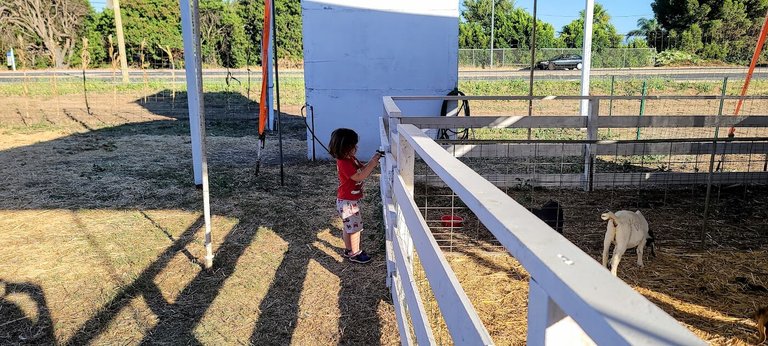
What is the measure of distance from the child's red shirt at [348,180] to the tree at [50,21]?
36.6 metres

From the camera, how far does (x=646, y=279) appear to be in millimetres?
4152

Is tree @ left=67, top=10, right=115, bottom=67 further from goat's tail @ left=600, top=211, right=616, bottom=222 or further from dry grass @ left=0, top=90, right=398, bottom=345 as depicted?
goat's tail @ left=600, top=211, right=616, bottom=222

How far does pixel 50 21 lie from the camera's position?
36906 mm

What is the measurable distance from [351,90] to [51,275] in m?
5.40

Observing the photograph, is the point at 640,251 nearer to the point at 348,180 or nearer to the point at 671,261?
the point at 671,261

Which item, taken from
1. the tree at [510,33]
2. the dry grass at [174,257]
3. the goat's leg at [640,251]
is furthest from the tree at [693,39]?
the goat's leg at [640,251]

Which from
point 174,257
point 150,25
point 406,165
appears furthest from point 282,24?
point 406,165

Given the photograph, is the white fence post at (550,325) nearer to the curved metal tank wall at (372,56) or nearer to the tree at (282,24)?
the curved metal tank wall at (372,56)

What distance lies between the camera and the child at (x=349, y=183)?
4.11 meters

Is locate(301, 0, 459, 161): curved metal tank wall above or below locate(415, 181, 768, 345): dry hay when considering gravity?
above

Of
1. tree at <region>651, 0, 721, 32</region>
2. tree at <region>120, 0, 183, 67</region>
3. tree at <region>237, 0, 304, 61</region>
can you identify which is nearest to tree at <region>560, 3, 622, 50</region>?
tree at <region>651, 0, 721, 32</region>

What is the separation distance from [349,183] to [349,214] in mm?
261

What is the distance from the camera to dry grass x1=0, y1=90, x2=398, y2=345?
347cm

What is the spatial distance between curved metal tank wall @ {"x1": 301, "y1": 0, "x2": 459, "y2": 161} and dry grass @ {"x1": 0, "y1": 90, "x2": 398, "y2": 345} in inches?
43.2
